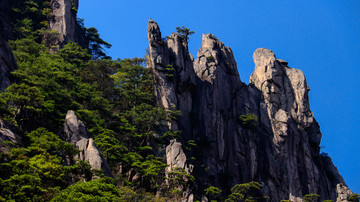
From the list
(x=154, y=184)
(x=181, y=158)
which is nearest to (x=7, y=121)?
(x=154, y=184)

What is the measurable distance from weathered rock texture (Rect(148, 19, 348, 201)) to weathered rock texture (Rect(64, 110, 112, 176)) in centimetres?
1516

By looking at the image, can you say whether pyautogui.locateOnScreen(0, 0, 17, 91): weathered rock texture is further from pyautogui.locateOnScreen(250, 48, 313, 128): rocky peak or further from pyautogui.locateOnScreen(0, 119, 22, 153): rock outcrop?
pyautogui.locateOnScreen(250, 48, 313, 128): rocky peak

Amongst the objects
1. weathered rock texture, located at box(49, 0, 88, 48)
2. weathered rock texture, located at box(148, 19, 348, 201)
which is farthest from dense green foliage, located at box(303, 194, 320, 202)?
weathered rock texture, located at box(49, 0, 88, 48)

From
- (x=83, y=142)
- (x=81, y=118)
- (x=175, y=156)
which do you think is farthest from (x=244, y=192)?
(x=83, y=142)

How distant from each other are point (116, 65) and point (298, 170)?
28178mm

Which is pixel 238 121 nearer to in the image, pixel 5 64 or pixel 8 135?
pixel 5 64

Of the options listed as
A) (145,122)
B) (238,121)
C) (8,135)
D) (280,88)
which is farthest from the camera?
(280,88)

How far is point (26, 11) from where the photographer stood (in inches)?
2301

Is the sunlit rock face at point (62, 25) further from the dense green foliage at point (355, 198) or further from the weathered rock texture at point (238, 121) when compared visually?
the dense green foliage at point (355, 198)

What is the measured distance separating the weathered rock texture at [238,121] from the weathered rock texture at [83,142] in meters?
15.2

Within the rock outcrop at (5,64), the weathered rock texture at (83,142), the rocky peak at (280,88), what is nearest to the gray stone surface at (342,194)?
the rocky peak at (280,88)

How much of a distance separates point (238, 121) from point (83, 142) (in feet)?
92.8

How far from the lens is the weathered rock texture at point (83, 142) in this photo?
1120 inches

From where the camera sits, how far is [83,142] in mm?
30031
